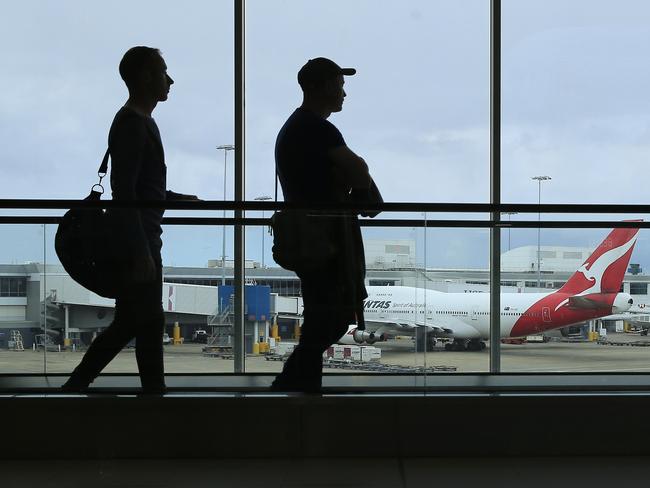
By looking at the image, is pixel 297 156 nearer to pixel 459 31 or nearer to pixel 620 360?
pixel 620 360

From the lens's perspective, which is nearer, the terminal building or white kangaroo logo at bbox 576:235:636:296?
the terminal building

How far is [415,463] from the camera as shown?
2.45 m

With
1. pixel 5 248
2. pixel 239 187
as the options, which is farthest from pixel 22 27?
pixel 5 248

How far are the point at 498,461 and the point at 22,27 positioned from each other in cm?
607

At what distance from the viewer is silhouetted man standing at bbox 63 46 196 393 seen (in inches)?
96.5

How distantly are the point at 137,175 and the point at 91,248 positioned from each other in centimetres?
30

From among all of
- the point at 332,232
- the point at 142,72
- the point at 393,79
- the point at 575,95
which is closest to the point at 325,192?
the point at 332,232

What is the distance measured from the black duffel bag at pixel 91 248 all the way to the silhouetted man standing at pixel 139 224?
33mm

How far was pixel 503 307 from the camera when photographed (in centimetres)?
278

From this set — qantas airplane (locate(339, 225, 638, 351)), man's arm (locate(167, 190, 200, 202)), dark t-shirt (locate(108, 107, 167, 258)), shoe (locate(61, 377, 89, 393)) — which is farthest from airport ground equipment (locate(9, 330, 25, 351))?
qantas airplane (locate(339, 225, 638, 351))

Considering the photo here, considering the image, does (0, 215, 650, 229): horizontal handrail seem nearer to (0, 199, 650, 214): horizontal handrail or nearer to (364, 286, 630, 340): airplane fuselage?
(0, 199, 650, 214): horizontal handrail

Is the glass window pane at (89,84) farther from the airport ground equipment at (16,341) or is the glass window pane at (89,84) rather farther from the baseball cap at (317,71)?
the airport ground equipment at (16,341)

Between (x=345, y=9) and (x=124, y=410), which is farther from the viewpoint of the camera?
(x=345, y=9)

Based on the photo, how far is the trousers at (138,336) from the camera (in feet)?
8.49
